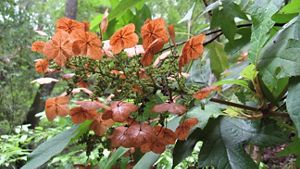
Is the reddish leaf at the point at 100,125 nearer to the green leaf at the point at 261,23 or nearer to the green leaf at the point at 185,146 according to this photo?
the green leaf at the point at 185,146

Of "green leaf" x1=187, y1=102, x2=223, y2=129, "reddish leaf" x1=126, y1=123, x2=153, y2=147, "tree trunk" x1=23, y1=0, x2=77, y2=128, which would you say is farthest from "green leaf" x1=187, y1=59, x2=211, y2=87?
"tree trunk" x1=23, y1=0, x2=77, y2=128

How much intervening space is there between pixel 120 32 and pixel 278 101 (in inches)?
9.6

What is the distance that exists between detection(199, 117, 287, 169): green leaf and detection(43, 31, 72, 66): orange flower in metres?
0.23

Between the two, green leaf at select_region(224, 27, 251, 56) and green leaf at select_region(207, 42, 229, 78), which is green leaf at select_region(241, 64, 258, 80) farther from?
green leaf at select_region(207, 42, 229, 78)

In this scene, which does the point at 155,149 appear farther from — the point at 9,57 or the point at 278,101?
the point at 9,57

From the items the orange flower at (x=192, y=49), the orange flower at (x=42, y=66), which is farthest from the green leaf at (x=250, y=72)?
the orange flower at (x=42, y=66)

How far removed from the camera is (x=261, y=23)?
0.42 m

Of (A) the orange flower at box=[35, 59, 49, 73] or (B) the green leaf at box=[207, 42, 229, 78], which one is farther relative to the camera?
(B) the green leaf at box=[207, 42, 229, 78]

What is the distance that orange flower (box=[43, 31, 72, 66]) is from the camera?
51cm

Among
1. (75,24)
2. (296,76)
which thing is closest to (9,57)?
(75,24)

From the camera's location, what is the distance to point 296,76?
40cm

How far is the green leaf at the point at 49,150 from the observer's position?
0.57m

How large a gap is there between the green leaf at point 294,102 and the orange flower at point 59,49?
0.28 m

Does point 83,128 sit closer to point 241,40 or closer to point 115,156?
point 115,156
